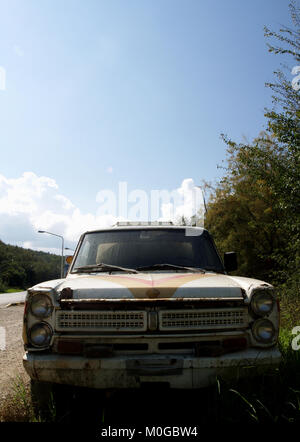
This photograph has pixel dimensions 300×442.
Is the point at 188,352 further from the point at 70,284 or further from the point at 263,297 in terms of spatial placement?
the point at 70,284

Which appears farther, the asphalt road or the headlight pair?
the asphalt road

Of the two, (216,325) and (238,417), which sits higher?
(216,325)

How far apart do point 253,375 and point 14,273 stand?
9506 centimetres

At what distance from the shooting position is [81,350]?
2850mm

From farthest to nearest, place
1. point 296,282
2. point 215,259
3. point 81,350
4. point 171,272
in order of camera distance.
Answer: point 296,282 → point 215,259 → point 171,272 → point 81,350

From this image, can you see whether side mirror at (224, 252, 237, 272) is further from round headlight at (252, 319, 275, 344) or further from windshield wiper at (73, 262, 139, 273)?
round headlight at (252, 319, 275, 344)

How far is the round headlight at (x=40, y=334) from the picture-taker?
289 cm

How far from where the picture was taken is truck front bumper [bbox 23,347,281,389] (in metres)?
2.72

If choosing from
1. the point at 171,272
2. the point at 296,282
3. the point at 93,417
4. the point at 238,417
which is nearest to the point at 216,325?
the point at 238,417

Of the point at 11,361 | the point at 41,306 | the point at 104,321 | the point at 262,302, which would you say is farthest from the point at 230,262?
the point at 11,361

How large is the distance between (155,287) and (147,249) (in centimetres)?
130

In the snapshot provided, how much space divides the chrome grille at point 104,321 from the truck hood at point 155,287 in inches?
Answer: 5.1

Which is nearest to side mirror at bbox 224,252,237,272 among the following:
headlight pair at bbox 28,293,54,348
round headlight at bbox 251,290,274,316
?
round headlight at bbox 251,290,274,316

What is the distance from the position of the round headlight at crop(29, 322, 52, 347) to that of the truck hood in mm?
296
